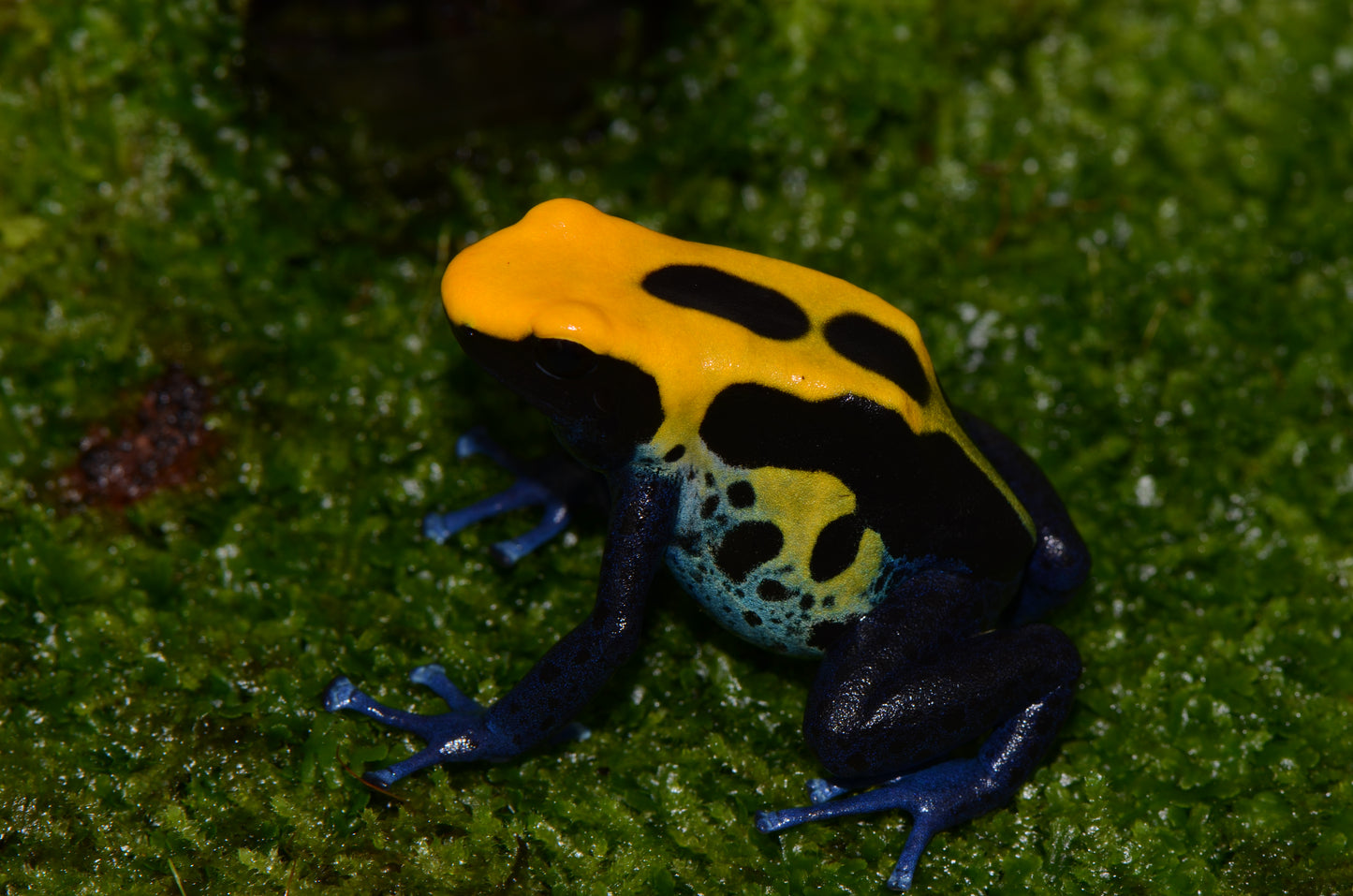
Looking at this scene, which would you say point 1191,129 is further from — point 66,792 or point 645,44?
point 66,792

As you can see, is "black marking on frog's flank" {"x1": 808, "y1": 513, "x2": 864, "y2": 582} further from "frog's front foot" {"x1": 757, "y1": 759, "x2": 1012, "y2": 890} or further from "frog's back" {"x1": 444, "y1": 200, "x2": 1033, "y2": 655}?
"frog's front foot" {"x1": 757, "y1": 759, "x2": 1012, "y2": 890}

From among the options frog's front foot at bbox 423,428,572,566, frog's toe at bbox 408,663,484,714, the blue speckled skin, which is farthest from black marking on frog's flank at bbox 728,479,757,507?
frog's toe at bbox 408,663,484,714

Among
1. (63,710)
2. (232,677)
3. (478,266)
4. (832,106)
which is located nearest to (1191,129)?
(832,106)

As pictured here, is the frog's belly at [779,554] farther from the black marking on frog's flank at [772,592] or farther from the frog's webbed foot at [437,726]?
the frog's webbed foot at [437,726]

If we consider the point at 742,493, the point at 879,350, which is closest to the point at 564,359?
the point at 742,493

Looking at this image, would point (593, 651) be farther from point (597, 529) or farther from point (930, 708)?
point (930, 708)
